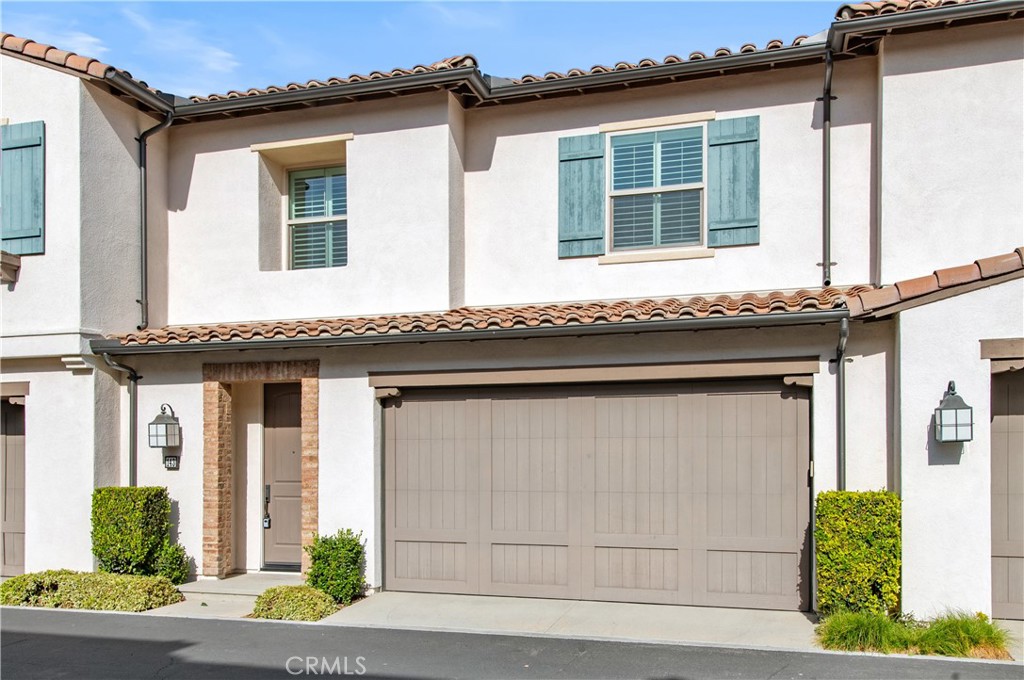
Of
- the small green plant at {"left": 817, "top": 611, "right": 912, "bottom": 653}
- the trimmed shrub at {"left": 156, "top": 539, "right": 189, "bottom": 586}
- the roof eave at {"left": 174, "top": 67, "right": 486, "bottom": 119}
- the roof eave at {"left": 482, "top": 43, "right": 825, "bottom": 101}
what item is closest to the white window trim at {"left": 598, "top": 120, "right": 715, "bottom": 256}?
the roof eave at {"left": 482, "top": 43, "right": 825, "bottom": 101}

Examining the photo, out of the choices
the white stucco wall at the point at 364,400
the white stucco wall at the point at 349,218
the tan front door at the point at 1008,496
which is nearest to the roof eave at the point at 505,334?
the white stucco wall at the point at 364,400

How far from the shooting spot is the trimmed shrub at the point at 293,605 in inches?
362

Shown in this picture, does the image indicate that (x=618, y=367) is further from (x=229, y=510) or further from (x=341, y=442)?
(x=229, y=510)

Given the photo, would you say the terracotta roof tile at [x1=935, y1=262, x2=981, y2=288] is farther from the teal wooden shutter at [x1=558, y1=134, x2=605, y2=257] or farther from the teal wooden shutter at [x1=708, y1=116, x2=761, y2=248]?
the teal wooden shutter at [x1=558, y1=134, x2=605, y2=257]

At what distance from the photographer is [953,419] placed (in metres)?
8.03

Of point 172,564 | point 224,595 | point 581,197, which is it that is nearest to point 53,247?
point 172,564

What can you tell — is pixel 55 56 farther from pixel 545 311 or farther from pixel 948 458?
pixel 948 458

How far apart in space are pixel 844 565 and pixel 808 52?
5606mm

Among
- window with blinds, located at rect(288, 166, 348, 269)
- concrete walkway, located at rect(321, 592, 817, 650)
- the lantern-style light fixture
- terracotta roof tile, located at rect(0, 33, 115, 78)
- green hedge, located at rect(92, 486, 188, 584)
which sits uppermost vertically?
terracotta roof tile, located at rect(0, 33, 115, 78)

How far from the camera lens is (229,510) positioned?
36.7ft

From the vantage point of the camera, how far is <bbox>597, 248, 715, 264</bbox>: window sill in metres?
10.3

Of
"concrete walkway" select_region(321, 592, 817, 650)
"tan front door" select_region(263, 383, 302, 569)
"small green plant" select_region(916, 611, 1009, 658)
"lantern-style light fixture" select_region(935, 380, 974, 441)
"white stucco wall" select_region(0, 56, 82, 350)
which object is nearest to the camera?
"small green plant" select_region(916, 611, 1009, 658)

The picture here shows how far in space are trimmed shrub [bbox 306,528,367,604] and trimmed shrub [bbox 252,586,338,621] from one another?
0.59 feet

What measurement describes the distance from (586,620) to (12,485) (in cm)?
800
